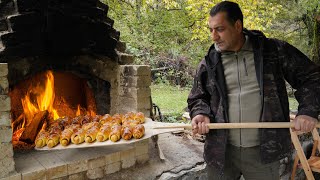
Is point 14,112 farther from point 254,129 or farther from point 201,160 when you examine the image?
point 254,129

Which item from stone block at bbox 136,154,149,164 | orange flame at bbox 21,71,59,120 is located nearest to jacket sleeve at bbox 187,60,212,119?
stone block at bbox 136,154,149,164

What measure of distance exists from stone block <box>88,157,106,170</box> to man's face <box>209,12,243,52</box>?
2207 mm

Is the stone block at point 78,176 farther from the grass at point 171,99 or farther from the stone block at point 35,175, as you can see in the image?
the grass at point 171,99

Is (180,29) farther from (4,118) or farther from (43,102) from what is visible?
(4,118)

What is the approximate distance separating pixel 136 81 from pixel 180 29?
6545mm

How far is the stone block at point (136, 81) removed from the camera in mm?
4273


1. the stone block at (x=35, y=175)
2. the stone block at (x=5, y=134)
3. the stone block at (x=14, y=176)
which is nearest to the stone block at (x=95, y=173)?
the stone block at (x=35, y=175)

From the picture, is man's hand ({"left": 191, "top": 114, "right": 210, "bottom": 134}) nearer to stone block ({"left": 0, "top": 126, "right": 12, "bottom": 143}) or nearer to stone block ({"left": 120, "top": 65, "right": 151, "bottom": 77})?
stone block ({"left": 120, "top": 65, "right": 151, "bottom": 77})

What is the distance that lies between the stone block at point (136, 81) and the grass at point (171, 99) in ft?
13.2

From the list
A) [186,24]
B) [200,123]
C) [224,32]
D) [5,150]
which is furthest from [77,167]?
[186,24]

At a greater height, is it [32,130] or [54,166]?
[32,130]

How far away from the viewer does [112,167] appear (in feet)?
13.1

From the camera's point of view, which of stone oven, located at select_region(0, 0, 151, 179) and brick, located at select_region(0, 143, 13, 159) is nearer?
brick, located at select_region(0, 143, 13, 159)

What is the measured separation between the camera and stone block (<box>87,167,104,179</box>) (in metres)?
3.78
